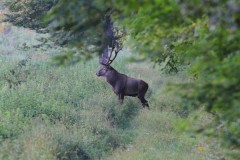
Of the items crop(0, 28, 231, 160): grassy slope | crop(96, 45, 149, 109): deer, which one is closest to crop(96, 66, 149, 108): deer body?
crop(96, 45, 149, 109): deer

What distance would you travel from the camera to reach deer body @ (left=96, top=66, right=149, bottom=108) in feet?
56.6

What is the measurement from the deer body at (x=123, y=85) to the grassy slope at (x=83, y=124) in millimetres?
306

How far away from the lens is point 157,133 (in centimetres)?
1365

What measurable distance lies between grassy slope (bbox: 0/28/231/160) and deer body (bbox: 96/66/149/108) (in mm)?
306

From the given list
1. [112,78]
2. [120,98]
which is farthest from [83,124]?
[112,78]

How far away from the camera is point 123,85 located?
17391 mm

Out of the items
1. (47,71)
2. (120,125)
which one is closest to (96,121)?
(120,125)

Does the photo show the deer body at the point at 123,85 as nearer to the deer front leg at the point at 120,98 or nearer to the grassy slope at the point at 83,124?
the deer front leg at the point at 120,98

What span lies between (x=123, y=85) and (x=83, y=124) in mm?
4782

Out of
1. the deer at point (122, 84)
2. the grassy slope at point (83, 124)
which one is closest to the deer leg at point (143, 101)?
the deer at point (122, 84)

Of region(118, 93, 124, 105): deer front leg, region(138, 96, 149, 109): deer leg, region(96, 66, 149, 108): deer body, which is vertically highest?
region(96, 66, 149, 108): deer body

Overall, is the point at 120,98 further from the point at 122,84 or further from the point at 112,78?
the point at 112,78

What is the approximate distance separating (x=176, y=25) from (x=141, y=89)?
13.1m

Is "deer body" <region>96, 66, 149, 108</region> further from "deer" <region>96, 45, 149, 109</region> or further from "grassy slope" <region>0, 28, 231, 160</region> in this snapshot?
"grassy slope" <region>0, 28, 231, 160</region>
